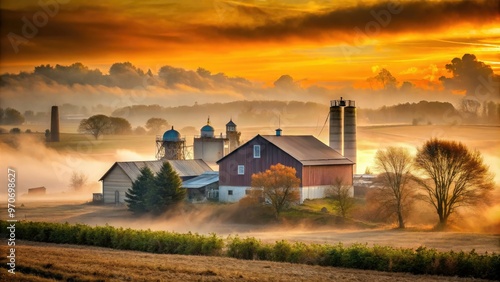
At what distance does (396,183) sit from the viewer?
65.1m

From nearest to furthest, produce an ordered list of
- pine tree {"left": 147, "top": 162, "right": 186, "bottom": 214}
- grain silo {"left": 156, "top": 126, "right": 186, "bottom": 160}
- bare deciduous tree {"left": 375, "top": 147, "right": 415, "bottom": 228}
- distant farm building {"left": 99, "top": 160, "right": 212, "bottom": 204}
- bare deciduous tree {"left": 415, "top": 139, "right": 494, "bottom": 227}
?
bare deciduous tree {"left": 415, "top": 139, "right": 494, "bottom": 227}
bare deciduous tree {"left": 375, "top": 147, "right": 415, "bottom": 228}
pine tree {"left": 147, "top": 162, "right": 186, "bottom": 214}
distant farm building {"left": 99, "top": 160, "right": 212, "bottom": 204}
grain silo {"left": 156, "top": 126, "right": 186, "bottom": 160}

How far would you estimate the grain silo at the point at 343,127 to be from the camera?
273ft

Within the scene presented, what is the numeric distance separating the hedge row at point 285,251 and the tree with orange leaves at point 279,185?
69.3ft

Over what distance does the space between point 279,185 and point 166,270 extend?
→ 3175cm

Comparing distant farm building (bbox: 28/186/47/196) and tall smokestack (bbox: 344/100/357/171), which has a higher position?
tall smokestack (bbox: 344/100/357/171)

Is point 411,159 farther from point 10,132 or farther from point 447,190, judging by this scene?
point 10,132

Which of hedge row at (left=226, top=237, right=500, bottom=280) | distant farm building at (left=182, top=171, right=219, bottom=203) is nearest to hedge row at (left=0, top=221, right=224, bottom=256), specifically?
hedge row at (left=226, top=237, right=500, bottom=280)

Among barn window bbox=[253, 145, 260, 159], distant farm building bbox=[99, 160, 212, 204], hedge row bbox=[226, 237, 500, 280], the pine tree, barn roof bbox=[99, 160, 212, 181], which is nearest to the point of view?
hedge row bbox=[226, 237, 500, 280]

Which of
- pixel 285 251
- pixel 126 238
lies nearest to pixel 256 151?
pixel 126 238

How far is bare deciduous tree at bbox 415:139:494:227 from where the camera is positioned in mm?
62031

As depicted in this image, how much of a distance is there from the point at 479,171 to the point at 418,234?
8.67m

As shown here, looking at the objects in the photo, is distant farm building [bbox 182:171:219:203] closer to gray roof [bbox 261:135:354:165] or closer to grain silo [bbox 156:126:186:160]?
gray roof [bbox 261:135:354:165]

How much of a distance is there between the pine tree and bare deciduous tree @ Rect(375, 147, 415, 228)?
1599cm

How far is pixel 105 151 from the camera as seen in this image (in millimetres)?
123938
